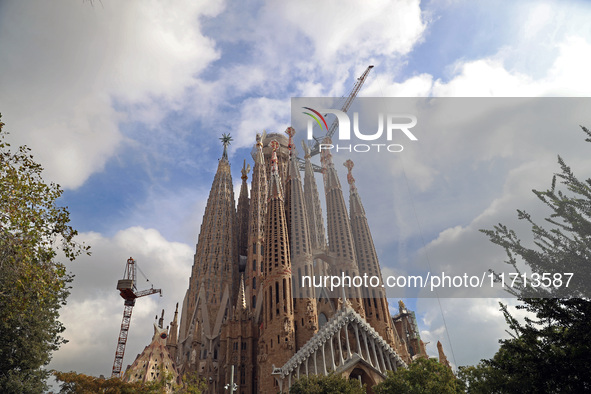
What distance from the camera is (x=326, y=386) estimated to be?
25.5m

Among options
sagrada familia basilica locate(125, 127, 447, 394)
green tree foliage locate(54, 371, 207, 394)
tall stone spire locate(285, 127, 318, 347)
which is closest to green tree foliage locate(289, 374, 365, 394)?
sagrada familia basilica locate(125, 127, 447, 394)

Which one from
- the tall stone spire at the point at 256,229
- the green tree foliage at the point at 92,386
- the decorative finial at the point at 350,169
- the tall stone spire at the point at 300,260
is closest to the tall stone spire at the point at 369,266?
the decorative finial at the point at 350,169

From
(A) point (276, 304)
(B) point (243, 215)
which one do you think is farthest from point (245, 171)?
(A) point (276, 304)

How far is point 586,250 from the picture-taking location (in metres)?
13.0

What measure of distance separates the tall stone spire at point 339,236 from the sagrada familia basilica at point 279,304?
0.16 meters

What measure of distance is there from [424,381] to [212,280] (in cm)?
4545

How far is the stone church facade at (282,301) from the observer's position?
123 ft

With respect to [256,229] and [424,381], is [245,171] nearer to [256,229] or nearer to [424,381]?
[256,229]

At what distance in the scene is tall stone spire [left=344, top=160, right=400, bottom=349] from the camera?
4712 centimetres

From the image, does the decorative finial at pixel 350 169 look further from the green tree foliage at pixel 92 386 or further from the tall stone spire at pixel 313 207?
the green tree foliage at pixel 92 386

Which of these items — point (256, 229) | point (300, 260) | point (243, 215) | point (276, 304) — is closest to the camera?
point (276, 304)

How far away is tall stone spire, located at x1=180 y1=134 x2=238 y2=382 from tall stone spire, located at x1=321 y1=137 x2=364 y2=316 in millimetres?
19472

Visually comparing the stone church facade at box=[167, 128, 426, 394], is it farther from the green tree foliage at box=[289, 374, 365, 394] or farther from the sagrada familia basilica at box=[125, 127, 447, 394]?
the green tree foliage at box=[289, 374, 365, 394]

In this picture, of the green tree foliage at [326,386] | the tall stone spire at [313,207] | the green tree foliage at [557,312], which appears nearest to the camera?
the green tree foliage at [557,312]
